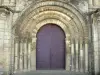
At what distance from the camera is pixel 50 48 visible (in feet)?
32.2

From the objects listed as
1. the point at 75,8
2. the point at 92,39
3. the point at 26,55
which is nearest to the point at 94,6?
the point at 75,8

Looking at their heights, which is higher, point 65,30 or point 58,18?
point 58,18

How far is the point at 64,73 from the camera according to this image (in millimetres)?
8609

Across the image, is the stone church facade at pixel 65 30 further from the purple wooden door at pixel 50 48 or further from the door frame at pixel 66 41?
the purple wooden door at pixel 50 48

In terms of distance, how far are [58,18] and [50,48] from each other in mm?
1518

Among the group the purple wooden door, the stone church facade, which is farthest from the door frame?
the purple wooden door

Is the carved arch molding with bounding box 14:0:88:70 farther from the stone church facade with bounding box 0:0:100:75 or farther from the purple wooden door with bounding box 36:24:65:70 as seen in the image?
the purple wooden door with bounding box 36:24:65:70

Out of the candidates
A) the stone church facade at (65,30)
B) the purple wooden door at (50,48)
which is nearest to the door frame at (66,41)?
the stone church facade at (65,30)

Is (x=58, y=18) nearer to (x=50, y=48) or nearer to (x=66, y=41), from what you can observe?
(x=66, y=41)

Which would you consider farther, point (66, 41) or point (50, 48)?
point (50, 48)

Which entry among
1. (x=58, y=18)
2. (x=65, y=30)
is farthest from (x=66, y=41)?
(x=58, y=18)

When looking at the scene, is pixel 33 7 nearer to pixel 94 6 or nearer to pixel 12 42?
pixel 12 42

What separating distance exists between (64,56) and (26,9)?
2.89m

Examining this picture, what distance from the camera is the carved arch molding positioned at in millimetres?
9078
